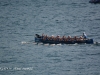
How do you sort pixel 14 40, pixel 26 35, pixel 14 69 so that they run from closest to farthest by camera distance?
pixel 14 69, pixel 14 40, pixel 26 35

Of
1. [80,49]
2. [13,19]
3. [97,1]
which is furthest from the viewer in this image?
[97,1]

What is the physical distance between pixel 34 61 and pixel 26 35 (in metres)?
20.2

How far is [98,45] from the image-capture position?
69.9 metres

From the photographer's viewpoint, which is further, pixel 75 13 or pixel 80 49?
pixel 75 13

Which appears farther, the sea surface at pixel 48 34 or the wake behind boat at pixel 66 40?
the wake behind boat at pixel 66 40

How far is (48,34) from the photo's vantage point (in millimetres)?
83562

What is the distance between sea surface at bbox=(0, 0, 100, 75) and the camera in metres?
58.9

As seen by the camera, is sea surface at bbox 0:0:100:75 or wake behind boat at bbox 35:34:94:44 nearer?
sea surface at bbox 0:0:100:75

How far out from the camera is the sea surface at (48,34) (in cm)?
5888

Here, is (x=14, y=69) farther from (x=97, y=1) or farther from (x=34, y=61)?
(x=97, y=1)

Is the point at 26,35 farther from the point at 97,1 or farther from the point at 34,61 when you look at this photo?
the point at 97,1

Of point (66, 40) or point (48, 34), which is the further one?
point (48, 34)

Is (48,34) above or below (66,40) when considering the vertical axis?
below

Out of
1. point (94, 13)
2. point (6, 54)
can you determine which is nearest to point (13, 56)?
point (6, 54)
